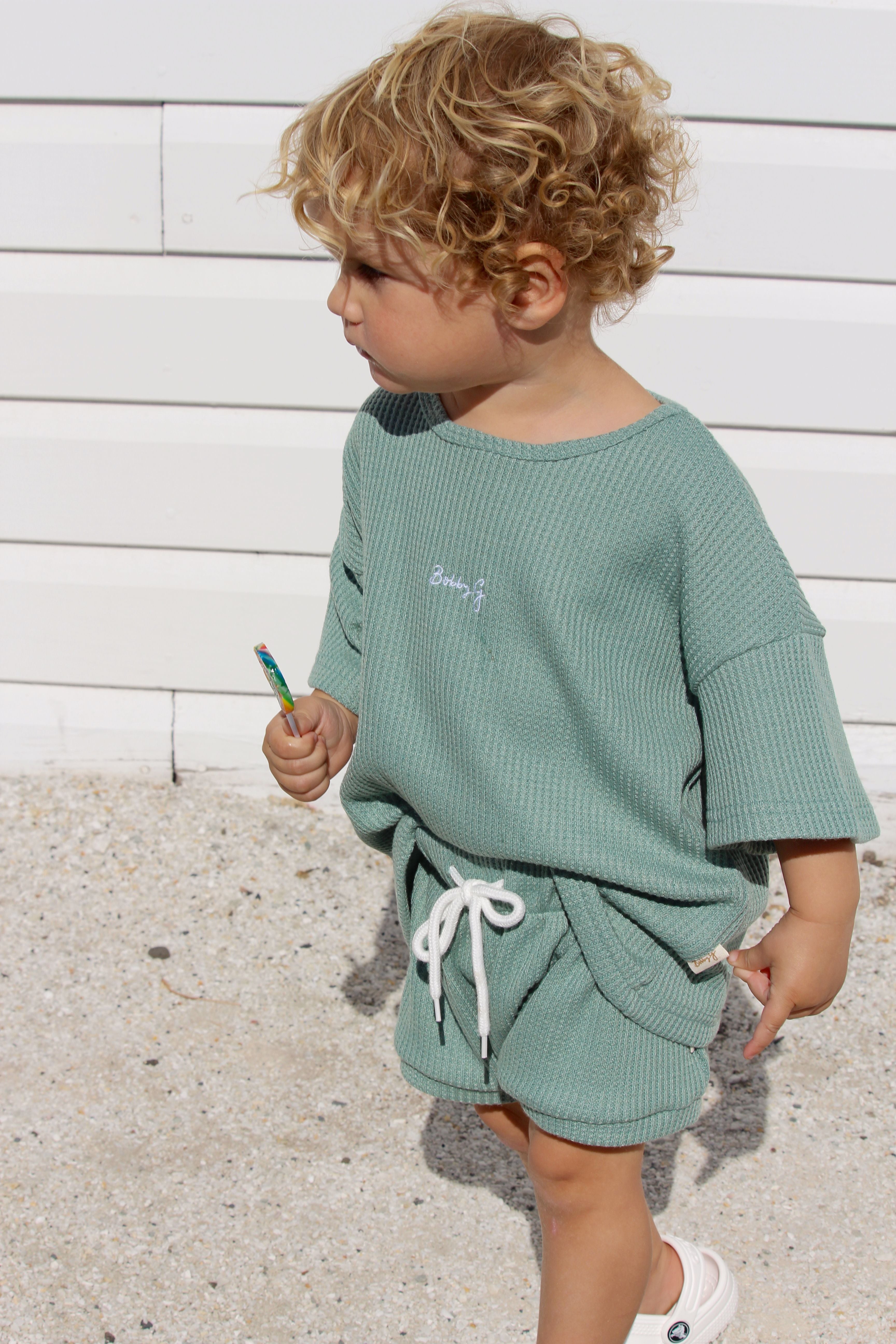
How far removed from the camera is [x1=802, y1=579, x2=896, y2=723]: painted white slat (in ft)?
8.34

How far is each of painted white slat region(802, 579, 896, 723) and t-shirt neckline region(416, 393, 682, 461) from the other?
4.35 ft

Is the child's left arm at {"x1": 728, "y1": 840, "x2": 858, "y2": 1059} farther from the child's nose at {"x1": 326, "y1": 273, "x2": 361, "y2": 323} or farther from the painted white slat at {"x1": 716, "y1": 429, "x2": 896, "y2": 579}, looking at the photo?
the painted white slat at {"x1": 716, "y1": 429, "x2": 896, "y2": 579}

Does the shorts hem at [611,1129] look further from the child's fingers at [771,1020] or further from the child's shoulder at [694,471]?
the child's shoulder at [694,471]

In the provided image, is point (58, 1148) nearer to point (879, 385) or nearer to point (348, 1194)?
point (348, 1194)

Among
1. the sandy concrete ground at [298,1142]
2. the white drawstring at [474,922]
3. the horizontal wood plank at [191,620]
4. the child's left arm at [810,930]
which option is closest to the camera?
the child's left arm at [810,930]

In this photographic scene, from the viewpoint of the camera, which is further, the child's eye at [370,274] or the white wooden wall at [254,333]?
the white wooden wall at [254,333]

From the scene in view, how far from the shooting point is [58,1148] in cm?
185

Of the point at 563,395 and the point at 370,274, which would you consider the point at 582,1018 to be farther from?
the point at 370,274

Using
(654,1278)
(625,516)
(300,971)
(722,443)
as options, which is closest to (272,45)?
(722,443)

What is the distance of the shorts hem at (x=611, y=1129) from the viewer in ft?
4.26

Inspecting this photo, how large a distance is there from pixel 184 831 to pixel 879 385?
67.0 inches

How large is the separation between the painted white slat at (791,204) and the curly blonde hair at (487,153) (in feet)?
3.57

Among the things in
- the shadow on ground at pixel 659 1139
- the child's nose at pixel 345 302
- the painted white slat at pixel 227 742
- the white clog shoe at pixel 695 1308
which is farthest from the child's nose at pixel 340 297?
the painted white slat at pixel 227 742

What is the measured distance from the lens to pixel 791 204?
→ 7.56 feet
